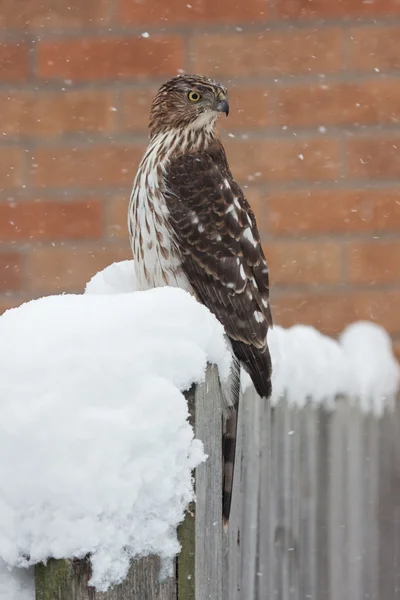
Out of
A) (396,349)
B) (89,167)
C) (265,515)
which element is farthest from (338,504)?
(89,167)

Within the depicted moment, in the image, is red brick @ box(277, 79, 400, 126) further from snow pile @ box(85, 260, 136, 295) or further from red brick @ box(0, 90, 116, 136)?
snow pile @ box(85, 260, 136, 295)

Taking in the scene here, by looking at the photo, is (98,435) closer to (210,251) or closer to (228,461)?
(228,461)

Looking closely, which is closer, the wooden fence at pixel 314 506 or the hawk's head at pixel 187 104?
the hawk's head at pixel 187 104

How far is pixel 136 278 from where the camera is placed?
7.57ft

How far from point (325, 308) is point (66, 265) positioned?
34.0 inches

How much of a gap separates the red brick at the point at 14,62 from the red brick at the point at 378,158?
1.14m

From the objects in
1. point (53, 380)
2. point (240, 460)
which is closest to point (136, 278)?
point (240, 460)

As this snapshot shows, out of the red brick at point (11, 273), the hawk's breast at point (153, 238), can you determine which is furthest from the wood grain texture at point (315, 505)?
the red brick at point (11, 273)

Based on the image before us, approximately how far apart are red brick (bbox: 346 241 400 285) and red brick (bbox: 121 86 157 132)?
806 millimetres

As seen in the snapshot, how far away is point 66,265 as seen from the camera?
2955 millimetres

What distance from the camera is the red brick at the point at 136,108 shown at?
297 centimetres

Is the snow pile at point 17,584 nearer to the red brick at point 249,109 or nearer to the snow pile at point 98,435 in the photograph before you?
the snow pile at point 98,435

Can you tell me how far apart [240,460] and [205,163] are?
919mm

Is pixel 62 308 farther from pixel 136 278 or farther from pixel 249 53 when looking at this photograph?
pixel 249 53
